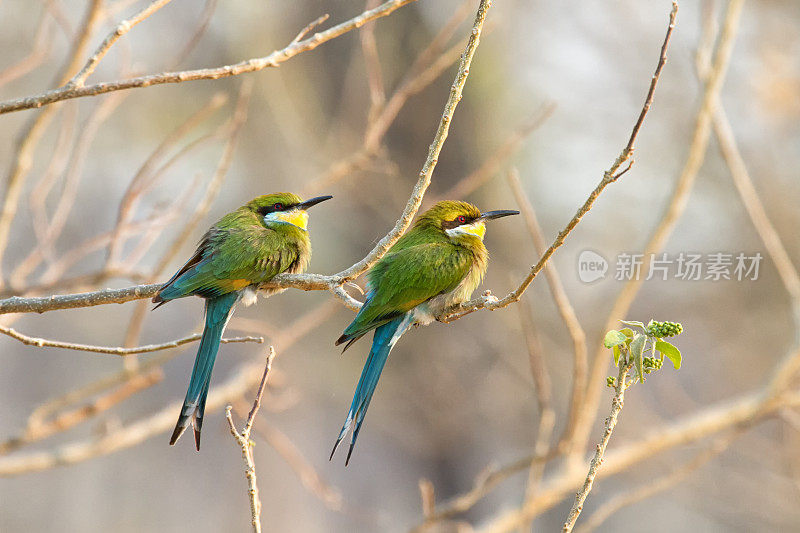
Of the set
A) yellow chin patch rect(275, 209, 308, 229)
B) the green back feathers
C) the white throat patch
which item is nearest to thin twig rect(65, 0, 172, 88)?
the green back feathers

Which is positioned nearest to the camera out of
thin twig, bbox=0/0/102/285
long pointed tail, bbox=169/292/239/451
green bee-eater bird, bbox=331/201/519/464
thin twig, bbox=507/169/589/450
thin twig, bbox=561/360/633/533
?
thin twig, bbox=561/360/633/533

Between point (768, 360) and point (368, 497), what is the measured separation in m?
4.57

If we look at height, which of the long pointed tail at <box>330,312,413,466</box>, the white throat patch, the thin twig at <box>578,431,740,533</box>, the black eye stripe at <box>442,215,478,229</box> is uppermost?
the black eye stripe at <box>442,215,478,229</box>

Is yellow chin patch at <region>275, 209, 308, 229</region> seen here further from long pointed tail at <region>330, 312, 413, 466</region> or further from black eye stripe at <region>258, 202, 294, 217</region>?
long pointed tail at <region>330, 312, 413, 466</region>

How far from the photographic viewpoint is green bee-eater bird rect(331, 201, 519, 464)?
2.25 m

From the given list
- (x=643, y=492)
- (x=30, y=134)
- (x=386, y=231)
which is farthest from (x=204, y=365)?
(x=386, y=231)

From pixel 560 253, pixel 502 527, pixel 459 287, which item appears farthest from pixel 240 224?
pixel 560 253

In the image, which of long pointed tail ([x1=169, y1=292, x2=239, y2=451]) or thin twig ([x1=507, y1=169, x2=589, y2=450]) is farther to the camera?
thin twig ([x1=507, y1=169, x2=589, y2=450])

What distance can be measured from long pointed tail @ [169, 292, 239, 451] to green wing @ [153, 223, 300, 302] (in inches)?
1.4

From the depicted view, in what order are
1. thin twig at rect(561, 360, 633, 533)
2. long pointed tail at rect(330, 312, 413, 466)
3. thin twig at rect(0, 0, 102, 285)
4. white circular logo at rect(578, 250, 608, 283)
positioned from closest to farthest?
thin twig at rect(561, 360, 633, 533), long pointed tail at rect(330, 312, 413, 466), thin twig at rect(0, 0, 102, 285), white circular logo at rect(578, 250, 608, 283)

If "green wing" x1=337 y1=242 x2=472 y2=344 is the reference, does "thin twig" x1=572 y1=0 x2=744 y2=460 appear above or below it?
above

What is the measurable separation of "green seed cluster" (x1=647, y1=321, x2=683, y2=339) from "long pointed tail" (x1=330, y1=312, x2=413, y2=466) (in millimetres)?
837

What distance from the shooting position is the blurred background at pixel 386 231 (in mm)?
6496

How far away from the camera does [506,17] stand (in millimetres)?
6844
